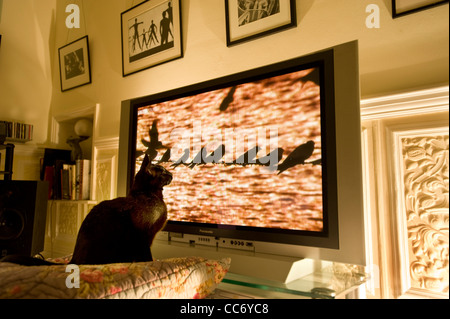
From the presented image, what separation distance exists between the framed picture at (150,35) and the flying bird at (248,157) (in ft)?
3.33

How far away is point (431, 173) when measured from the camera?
1.03 m

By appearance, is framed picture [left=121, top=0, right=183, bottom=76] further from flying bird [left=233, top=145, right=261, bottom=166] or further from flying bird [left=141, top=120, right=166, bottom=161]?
flying bird [left=233, top=145, right=261, bottom=166]

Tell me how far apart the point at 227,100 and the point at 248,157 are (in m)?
0.28

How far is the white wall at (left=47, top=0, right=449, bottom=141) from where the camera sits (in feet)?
3.61

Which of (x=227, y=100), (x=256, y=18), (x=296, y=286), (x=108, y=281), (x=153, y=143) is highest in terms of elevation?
(x=256, y=18)

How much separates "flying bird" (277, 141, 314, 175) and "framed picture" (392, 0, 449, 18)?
625mm

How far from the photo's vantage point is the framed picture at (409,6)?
1.08 metres

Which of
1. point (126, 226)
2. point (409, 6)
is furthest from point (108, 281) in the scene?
point (409, 6)

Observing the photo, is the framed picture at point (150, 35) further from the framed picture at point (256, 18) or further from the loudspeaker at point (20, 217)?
the loudspeaker at point (20, 217)

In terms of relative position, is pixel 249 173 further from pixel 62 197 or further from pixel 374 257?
pixel 62 197

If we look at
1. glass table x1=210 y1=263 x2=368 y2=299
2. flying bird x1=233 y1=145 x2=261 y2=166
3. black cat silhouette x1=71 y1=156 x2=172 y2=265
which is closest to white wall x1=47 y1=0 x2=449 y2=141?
flying bird x1=233 y1=145 x2=261 y2=166

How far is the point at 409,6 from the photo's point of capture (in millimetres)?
1116

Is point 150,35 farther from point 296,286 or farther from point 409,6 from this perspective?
point 296,286

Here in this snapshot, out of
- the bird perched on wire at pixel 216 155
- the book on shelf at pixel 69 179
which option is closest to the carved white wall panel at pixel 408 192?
the bird perched on wire at pixel 216 155
